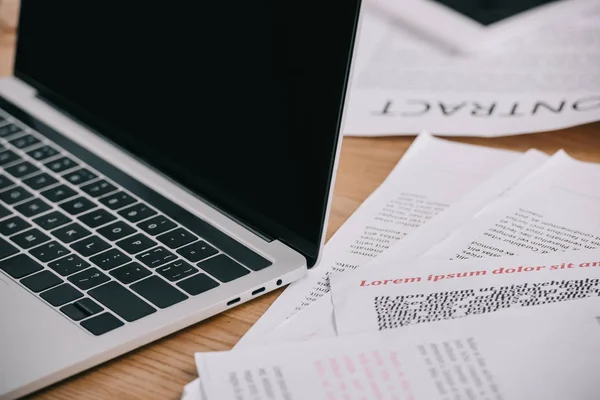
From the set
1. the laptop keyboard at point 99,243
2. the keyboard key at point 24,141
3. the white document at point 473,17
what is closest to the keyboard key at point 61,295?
the laptop keyboard at point 99,243

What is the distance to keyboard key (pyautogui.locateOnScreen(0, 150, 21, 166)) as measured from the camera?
694 millimetres

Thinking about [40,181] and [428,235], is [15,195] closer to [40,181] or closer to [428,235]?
[40,181]

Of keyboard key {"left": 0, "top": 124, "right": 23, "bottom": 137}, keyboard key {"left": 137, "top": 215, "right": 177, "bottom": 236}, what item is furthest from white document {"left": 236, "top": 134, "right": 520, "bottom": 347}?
keyboard key {"left": 0, "top": 124, "right": 23, "bottom": 137}

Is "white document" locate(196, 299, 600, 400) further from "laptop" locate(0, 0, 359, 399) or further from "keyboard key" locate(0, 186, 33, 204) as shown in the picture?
"keyboard key" locate(0, 186, 33, 204)

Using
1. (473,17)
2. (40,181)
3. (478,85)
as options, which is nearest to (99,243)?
(40,181)

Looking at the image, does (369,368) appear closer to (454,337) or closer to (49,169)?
(454,337)

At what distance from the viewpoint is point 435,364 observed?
49cm

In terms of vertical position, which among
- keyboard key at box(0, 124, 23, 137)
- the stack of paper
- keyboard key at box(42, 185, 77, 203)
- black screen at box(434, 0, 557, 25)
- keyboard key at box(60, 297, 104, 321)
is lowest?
keyboard key at box(0, 124, 23, 137)

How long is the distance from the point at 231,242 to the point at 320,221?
7 centimetres

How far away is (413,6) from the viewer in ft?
3.43

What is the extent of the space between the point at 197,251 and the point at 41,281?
0.35 ft

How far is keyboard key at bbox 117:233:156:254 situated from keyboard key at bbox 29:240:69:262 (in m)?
0.04

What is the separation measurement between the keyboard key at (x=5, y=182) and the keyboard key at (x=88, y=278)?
0.15m

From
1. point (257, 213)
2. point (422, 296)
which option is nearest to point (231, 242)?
point (257, 213)
